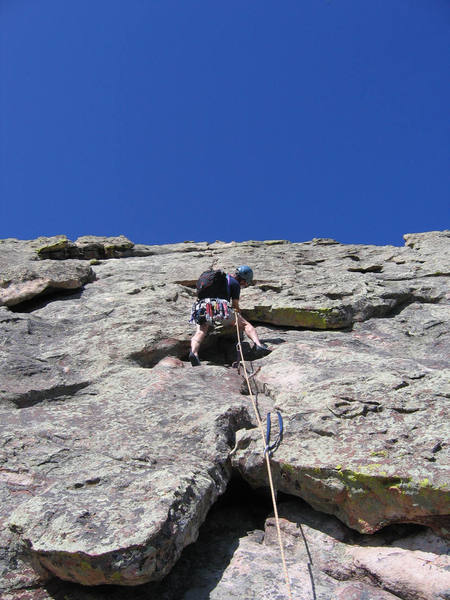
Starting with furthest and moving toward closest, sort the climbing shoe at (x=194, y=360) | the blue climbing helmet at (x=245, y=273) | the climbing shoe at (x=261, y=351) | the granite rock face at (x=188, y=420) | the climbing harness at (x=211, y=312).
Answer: the blue climbing helmet at (x=245, y=273)
the climbing harness at (x=211, y=312)
the climbing shoe at (x=261, y=351)
the climbing shoe at (x=194, y=360)
the granite rock face at (x=188, y=420)

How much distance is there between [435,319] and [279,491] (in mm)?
5780

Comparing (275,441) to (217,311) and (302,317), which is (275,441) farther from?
(302,317)

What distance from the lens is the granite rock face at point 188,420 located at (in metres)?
3.70

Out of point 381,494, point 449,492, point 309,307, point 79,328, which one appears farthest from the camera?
point 309,307

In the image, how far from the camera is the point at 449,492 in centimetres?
379

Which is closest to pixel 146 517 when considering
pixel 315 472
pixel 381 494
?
pixel 315 472

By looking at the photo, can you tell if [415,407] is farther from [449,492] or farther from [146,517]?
[146,517]

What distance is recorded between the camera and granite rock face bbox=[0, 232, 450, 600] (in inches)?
146

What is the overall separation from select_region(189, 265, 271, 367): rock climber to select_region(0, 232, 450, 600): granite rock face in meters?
0.33

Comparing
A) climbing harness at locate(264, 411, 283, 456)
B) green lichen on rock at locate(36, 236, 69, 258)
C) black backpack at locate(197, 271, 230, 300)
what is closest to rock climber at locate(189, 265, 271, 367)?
black backpack at locate(197, 271, 230, 300)

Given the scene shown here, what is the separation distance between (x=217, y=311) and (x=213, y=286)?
86 centimetres

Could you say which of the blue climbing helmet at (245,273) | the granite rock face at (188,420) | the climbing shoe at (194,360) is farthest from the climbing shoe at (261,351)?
the blue climbing helmet at (245,273)

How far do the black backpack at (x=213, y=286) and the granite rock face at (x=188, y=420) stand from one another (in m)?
0.65

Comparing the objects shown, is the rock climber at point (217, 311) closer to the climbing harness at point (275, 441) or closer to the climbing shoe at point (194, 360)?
the climbing shoe at point (194, 360)
